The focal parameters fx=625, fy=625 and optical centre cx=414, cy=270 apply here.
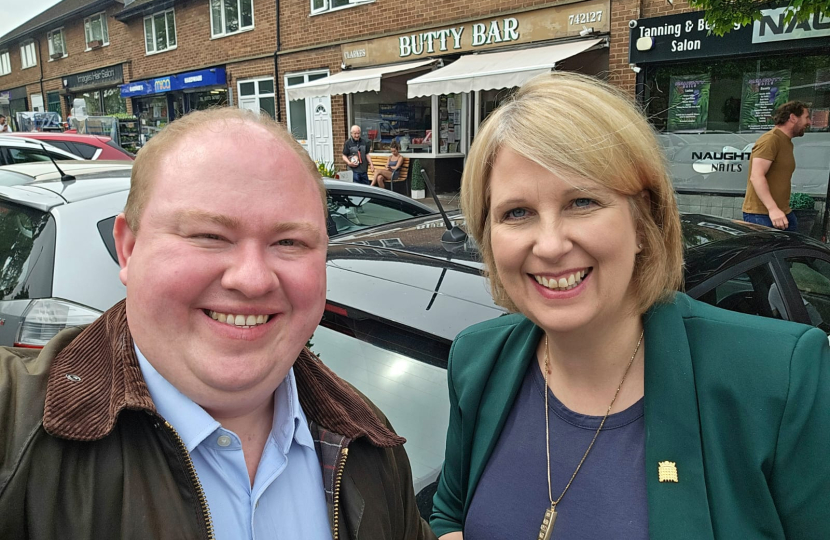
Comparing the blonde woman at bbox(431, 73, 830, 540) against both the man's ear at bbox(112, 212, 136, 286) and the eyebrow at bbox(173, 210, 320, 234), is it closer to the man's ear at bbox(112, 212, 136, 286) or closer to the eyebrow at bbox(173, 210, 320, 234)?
the eyebrow at bbox(173, 210, 320, 234)

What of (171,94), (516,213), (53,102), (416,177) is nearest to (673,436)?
(516,213)

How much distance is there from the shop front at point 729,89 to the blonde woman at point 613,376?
25.2 ft

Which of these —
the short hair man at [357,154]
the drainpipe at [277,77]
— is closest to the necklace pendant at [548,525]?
the short hair man at [357,154]

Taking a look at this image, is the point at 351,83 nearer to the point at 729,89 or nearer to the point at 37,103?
the point at 729,89

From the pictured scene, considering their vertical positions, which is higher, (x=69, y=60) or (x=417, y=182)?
(x=69, y=60)

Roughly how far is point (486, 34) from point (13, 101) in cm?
3317

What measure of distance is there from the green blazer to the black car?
72 cm

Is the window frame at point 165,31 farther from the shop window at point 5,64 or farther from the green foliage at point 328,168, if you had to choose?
the shop window at point 5,64

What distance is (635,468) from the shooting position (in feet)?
4.66

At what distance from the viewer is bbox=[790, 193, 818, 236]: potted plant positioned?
28.8 feet

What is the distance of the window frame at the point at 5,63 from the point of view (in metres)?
35.1

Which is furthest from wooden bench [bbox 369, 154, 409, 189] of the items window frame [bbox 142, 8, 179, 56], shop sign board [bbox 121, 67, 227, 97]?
window frame [bbox 142, 8, 179, 56]

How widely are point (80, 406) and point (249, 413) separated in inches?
12.0

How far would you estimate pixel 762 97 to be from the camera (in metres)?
9.47
